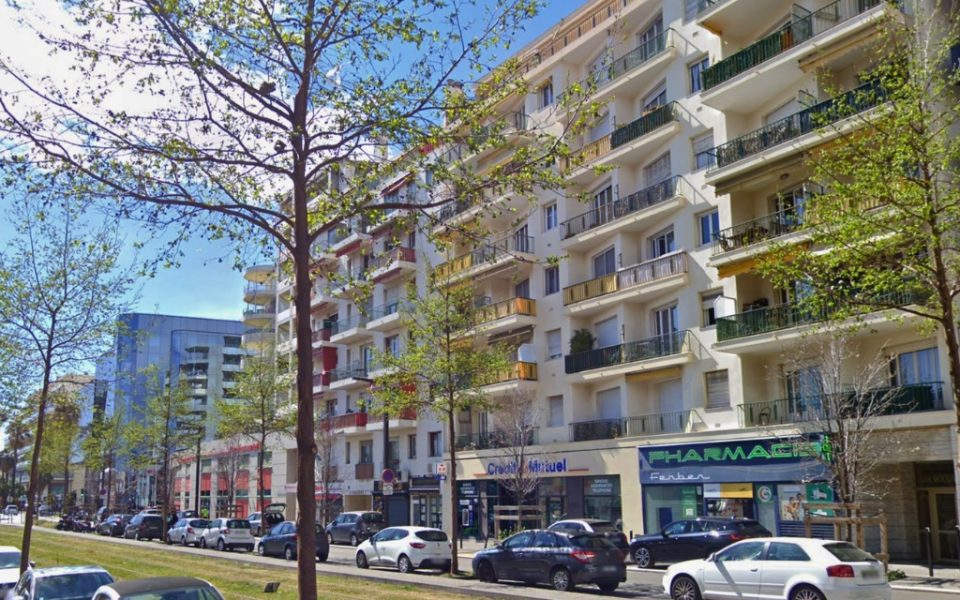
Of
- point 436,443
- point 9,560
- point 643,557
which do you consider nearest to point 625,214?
point 643,557

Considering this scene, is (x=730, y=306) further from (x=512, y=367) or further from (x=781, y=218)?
(x=512, y=367)

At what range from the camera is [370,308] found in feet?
180

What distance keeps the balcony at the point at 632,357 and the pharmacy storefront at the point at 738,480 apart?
11.0ft

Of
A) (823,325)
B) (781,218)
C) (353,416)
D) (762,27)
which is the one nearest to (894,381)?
(823,325)

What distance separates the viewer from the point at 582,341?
124 feet

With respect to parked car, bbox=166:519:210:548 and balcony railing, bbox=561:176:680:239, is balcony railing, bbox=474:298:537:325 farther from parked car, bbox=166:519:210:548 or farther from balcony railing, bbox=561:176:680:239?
parked car, bbox=166:519:210:548

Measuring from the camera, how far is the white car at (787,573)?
14.6 metres

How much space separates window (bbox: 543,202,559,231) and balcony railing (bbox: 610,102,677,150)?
16.8ft

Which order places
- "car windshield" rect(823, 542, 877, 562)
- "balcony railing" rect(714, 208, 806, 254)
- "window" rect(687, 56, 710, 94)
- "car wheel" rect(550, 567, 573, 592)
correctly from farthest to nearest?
"window" rect(687, 56, 710, 94) < "balcony railing" rect(714, 208, 806, 254) < "car wheel" rect(550, 567, 573, 592) < "car windshield" rect(823, 542, 877, 562)

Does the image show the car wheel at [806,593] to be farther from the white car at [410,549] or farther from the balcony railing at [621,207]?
the balcony railing at [621,207]

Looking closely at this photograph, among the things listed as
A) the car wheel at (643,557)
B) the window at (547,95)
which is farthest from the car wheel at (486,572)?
the window at (547,95)

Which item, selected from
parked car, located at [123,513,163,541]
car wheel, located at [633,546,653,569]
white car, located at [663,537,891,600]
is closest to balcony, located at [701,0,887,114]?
car wheel, located at [633,546,653,569]

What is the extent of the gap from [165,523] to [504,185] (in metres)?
40.6

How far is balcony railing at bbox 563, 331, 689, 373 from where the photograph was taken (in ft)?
109
